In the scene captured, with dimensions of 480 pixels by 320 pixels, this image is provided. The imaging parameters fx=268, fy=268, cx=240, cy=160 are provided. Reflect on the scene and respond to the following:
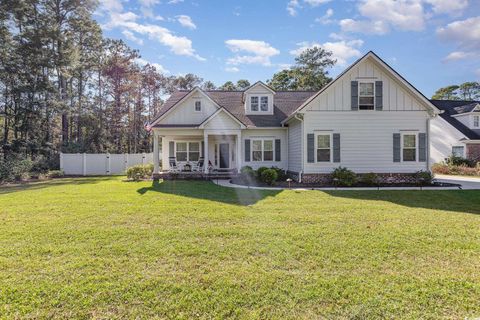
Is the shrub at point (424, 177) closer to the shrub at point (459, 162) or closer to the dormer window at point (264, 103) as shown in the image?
the dormer window at point (264, 103)

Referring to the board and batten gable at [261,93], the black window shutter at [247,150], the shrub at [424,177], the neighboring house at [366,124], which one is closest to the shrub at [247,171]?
the black window shutter at [247,150]

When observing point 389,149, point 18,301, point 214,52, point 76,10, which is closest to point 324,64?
point 214,52

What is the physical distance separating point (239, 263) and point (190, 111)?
1409cm

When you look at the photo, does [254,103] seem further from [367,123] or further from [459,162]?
[459,162]

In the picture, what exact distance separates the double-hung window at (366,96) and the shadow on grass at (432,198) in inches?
198

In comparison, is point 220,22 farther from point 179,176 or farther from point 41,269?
point 41,269

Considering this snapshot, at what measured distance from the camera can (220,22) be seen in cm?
1371

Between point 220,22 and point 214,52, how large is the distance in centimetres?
369

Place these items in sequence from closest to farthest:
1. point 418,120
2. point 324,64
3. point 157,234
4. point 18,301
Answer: point 18,301 → point 157,234 → point 418,120 → point 324,64

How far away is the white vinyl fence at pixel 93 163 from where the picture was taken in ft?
69.4

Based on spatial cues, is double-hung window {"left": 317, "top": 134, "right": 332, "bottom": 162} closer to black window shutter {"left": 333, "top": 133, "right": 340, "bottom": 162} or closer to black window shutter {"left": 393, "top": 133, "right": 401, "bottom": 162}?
black window shutter {"left": 333, "top": 133, "right": 340, "bottom": 162}

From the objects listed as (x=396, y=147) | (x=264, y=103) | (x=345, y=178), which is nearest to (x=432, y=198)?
(x=345, y=178)

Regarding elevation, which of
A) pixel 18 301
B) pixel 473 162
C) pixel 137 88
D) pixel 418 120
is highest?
pixel 137 88

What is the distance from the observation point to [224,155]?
1833 cm
